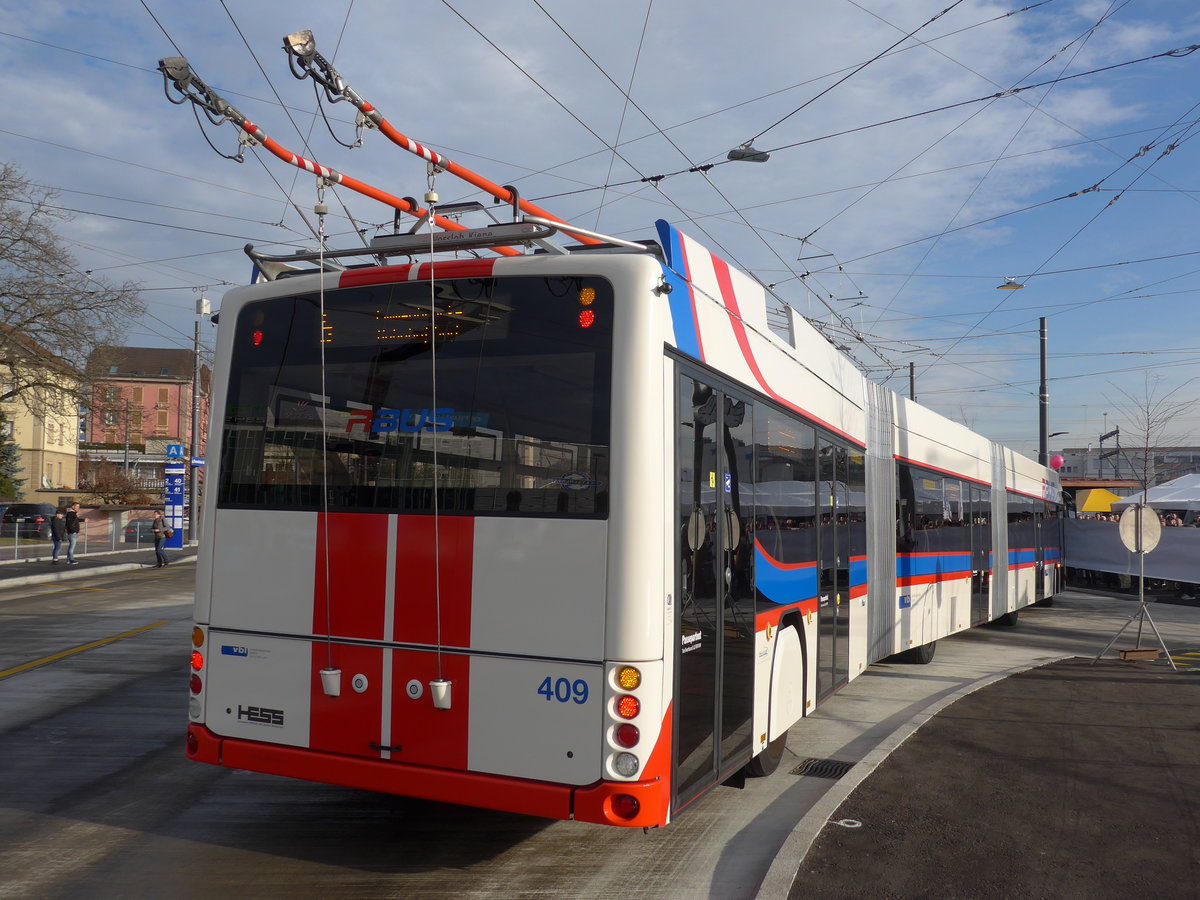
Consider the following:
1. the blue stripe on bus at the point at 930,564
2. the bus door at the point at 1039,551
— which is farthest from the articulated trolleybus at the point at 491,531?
the bus door at the point at 1039,551

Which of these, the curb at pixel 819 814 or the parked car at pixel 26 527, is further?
the parked car at pixel 26 527

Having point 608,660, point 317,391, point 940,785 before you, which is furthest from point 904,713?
point 317,391

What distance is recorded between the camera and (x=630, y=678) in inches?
A: 187

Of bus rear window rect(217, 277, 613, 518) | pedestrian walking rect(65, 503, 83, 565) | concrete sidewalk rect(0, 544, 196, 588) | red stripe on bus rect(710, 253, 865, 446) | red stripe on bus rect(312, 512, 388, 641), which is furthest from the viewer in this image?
pedestrian walking rect(65, 503, 83, 565)

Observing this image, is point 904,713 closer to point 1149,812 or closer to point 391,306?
point 1149,812

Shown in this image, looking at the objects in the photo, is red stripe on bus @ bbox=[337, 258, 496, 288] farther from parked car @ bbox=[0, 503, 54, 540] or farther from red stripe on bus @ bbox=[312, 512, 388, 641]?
parked car @ bbox=[0, 503, 54, 540]

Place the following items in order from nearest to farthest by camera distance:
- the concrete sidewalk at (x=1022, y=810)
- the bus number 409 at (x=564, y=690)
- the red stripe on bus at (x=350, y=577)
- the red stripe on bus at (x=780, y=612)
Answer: the bus number 409 at (x=564, y=690) < the red stripe on bus at (x=350, y=577) < the concrete sidewalk at (x=1022, y=810) < the red stripe on bus at (x=780, y=612)

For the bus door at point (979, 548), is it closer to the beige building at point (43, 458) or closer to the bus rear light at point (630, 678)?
the bus rear light at point (630, 678)

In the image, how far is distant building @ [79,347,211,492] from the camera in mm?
36000

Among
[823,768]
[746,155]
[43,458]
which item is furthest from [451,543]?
[43,458]

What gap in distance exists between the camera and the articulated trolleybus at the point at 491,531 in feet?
15.9

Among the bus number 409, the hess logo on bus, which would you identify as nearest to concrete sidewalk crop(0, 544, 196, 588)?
the hess logo on bus

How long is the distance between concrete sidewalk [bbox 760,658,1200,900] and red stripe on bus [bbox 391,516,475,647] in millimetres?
2131

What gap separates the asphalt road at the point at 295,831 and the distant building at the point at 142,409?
2857 centimetres
